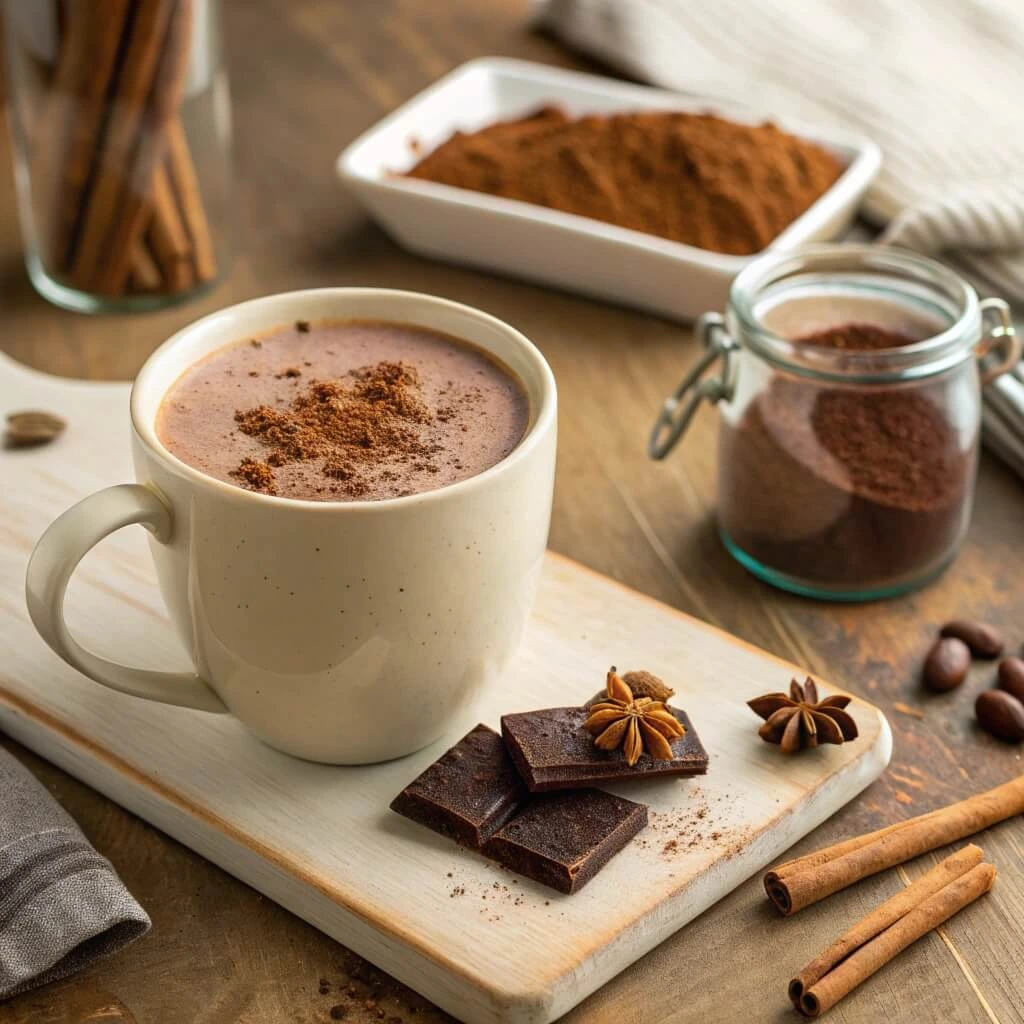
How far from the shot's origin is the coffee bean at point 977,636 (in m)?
1.22

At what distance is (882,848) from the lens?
1004 mm

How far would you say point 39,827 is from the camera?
972 millimetres

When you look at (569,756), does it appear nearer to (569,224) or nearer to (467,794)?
(467,794)

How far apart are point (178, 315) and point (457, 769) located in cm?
91

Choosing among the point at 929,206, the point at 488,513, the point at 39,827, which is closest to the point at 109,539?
the point at 39,827

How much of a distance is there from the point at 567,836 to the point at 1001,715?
15.8 inches

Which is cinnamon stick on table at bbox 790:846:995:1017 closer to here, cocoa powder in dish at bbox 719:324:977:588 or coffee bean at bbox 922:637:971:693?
coffee bean at bbox 922:637:971:693

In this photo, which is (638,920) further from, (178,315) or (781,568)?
(178,315)

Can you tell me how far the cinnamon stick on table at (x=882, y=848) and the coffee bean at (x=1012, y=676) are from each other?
114mm

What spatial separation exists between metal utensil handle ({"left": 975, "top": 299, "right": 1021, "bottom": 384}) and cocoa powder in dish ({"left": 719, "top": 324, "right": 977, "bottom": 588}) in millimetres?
70

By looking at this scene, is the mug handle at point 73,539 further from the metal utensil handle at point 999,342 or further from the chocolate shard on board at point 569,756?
the metal utensil handle at point 999,342

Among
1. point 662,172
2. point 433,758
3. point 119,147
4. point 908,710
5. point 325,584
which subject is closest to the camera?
point 325,584

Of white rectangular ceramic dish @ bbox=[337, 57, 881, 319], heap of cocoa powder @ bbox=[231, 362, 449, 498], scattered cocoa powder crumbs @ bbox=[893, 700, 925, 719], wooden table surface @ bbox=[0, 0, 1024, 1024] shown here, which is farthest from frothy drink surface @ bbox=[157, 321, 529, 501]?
white rectangular ceramic dish @ bbox=[337, 57, 881, 319]

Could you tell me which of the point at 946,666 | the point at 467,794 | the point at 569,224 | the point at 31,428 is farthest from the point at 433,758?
the point at 569,224
